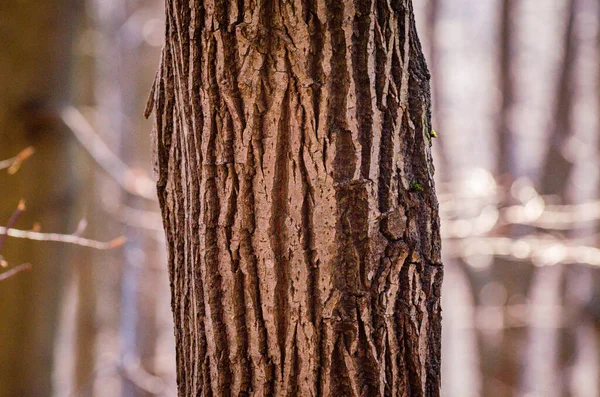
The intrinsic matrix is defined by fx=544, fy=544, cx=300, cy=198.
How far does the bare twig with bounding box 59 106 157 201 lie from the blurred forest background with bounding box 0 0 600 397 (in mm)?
18

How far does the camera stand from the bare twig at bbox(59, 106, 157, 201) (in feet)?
10.3

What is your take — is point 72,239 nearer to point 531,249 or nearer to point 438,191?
point 531,249

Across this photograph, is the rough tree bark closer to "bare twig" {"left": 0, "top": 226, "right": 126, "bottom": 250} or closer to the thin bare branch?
"bare twig" {"left": 0, "top": 226, "right": 126, "bottom": 250}

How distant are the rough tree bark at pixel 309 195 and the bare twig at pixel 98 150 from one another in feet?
6.33

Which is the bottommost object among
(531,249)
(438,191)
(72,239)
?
(531,249)

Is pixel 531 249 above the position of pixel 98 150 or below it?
below

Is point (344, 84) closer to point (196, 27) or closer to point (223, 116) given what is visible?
point (223, 116)

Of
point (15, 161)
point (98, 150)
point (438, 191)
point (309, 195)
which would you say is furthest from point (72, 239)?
point (438, 191)

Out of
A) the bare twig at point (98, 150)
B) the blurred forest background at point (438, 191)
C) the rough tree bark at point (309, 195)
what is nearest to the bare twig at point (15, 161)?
the blurred forest background at point (438, 191)

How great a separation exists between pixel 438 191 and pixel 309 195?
474 centimetres

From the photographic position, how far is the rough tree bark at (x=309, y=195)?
1.38 m

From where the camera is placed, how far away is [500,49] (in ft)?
25.4

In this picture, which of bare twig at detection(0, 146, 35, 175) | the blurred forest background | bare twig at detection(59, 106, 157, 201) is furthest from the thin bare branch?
bare twig at detection(0, 146, 35, 175)

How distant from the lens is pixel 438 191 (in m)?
5.89
